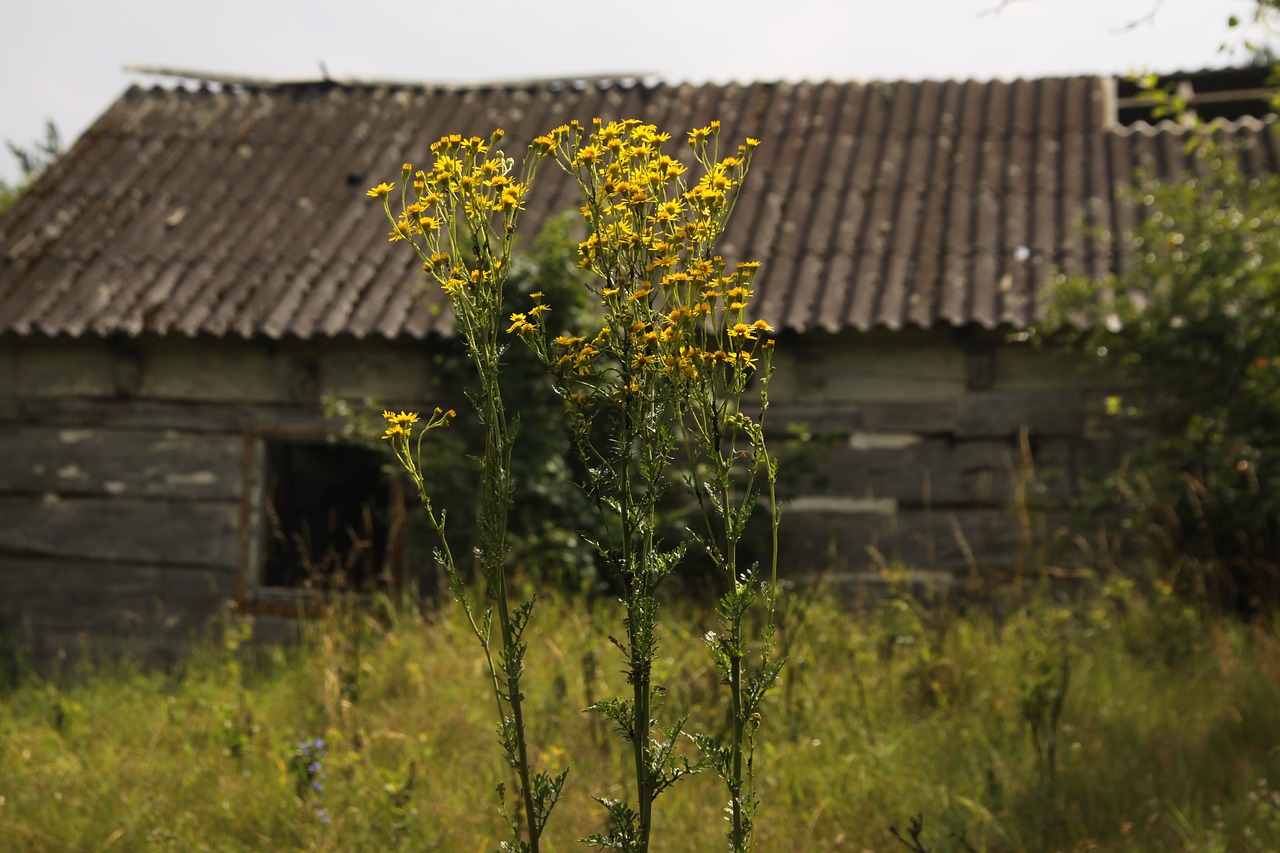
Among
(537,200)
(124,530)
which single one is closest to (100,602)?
(124,530)

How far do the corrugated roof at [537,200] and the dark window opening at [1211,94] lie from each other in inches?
22.3

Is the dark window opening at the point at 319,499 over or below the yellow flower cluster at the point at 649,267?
over

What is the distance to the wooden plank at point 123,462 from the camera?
8258mm

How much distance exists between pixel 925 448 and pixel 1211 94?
4.24 metres

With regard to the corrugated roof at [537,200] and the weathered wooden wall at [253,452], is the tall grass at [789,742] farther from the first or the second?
the corrugated roof at [537,200]

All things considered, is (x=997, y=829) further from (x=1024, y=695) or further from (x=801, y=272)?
(x=801, y=272)

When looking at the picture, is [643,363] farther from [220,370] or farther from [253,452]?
[220,370]

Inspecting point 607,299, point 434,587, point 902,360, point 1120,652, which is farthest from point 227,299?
point 607,299

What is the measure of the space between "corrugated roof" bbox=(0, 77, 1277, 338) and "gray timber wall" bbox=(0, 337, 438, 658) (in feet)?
1.20

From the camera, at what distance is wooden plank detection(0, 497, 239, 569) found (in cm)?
823

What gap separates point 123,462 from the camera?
8.45 m

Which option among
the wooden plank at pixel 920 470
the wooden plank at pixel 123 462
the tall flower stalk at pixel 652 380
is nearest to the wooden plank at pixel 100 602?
the wooden plank at pixel 123 462

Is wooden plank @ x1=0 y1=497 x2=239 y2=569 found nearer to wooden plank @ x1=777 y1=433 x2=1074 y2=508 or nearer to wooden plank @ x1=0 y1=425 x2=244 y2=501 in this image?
wooden plank @ x1=0 y1=425 x2=244 y2=501

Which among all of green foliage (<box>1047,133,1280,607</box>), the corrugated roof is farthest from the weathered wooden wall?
green foliage (<box>1047,133,1280,607</box>)
